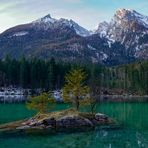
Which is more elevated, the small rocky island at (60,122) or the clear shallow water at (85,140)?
the small rocky island at (60,122)

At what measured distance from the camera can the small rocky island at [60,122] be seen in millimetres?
84238

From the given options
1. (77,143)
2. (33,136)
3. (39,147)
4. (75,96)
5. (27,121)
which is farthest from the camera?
(75,96)

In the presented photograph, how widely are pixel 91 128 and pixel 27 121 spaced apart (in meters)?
13.8

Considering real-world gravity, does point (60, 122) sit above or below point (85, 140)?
above

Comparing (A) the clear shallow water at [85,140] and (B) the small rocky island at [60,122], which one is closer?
(A) the clear shallow water at [85,140]

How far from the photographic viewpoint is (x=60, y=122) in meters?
88.7

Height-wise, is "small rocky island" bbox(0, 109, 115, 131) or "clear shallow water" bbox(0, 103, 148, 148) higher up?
"small rocky island" bbox(0, 109, 115, 131)

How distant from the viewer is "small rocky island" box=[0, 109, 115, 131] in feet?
276

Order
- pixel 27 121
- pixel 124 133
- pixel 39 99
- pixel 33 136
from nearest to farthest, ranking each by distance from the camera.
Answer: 1. pixel 33 136
2. pixel 124 133
3. pixel 27 121
4. pixel 39 99

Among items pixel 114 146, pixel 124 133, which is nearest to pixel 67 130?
pixel 124 133

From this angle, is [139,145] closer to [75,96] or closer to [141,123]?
[141,123]

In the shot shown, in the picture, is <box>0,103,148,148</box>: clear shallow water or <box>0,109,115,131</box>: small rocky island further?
<box>0,109,115,131</box>: small rocky island

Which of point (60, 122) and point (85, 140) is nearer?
point (85, 140)

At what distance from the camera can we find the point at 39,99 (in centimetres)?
9925
